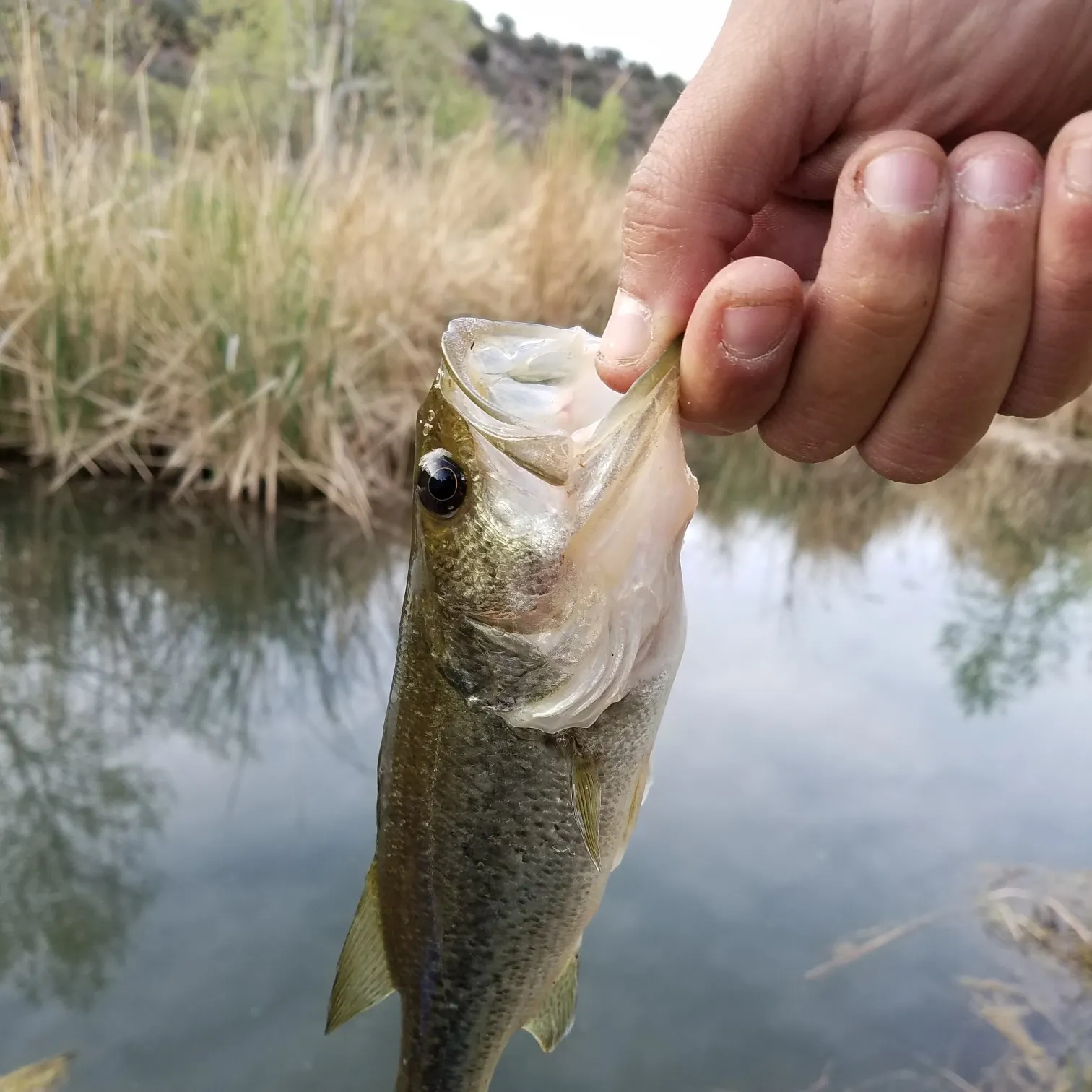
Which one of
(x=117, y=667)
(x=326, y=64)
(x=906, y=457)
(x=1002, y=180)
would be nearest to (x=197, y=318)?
(x=326, y=64)

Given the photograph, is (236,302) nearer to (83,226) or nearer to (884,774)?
(83,226)

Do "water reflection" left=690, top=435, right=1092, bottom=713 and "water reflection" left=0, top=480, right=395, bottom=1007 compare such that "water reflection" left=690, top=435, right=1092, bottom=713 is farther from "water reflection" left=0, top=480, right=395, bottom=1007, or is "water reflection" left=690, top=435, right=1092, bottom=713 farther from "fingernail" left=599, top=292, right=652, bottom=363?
"fingernail" left=599, top=292, right=652, bottom=363

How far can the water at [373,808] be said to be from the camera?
208cm

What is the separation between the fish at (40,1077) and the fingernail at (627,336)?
6.59ft

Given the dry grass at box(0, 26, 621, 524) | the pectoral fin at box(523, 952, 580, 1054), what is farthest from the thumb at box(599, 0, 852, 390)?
the dry grass at box(0, 26, 621, 524)

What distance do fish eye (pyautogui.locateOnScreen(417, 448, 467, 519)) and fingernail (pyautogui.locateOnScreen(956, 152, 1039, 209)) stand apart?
0.73 meters

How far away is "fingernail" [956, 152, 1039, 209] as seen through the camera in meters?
1.00

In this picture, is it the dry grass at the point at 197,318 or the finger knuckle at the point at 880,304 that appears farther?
the dry grass at the point at 197,318

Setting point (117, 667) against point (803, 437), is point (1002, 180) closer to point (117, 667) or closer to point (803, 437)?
point (803, 437)

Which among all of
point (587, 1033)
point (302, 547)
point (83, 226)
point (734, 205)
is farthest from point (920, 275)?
point (83, 226)

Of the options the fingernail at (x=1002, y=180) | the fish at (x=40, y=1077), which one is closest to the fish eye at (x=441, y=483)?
the fingernail at (x=1002, y=180)

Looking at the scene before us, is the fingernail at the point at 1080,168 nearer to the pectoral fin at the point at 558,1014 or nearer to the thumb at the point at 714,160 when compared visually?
the thumb at the point at 714,160

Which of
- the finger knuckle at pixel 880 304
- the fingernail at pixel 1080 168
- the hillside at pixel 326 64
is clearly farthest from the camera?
the hillside at pixel 326 64

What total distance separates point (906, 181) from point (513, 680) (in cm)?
81
